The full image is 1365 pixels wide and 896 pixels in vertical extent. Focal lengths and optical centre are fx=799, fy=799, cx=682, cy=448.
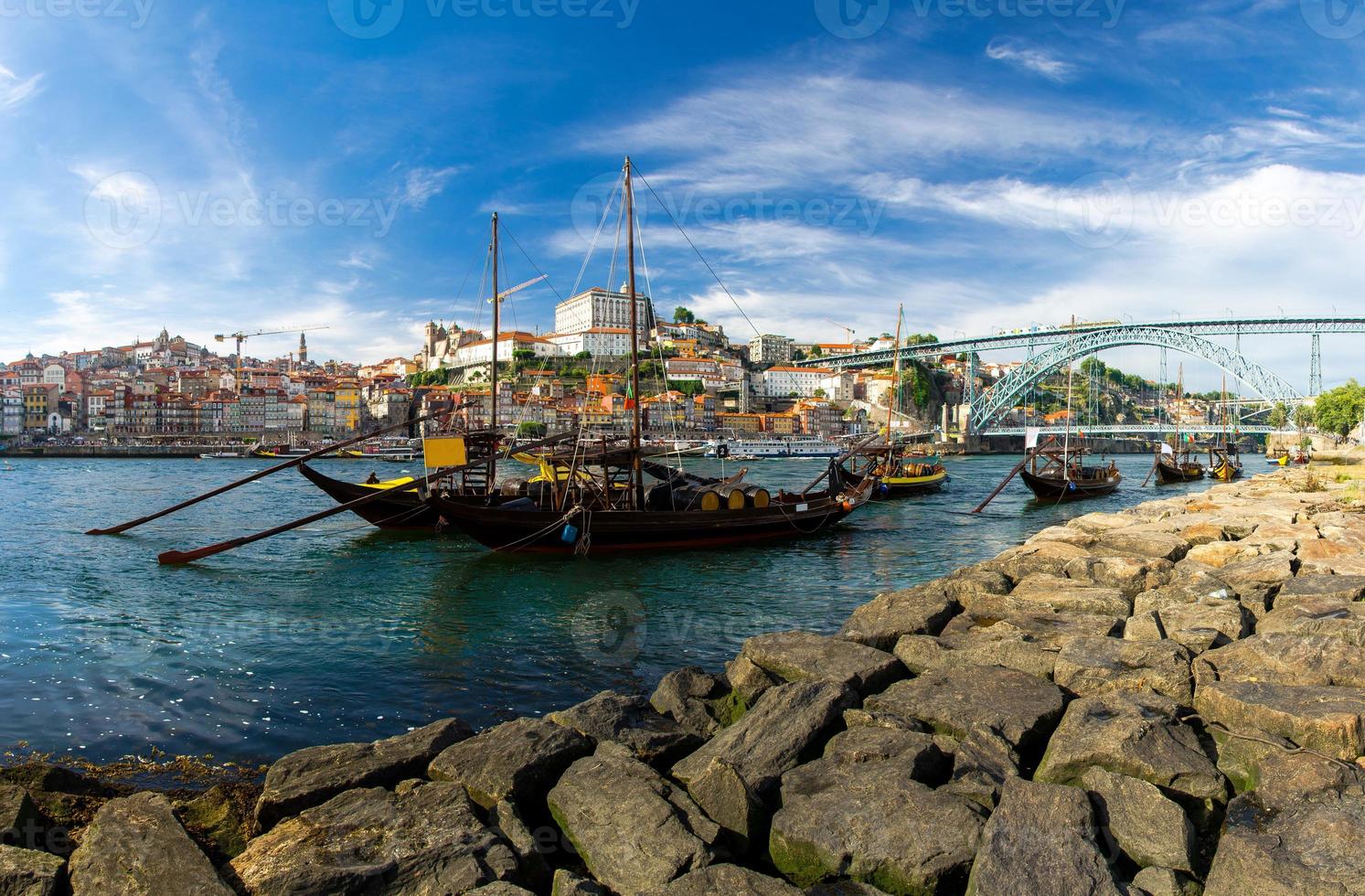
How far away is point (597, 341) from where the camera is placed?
120562mm

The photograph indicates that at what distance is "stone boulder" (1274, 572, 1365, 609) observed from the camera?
7.67 metres

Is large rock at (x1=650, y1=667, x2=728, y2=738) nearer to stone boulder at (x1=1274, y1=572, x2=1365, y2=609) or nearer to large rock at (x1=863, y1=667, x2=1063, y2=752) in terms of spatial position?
large rock at (x1=863, y1=667, x2=1063, y2=752)

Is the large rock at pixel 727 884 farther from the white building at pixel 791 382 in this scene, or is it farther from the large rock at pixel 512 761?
the white building at pixel 791 382

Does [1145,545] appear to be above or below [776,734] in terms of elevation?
above

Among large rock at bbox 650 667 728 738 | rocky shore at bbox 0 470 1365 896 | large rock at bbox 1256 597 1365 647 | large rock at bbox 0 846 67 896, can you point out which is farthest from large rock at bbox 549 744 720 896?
large rock at bbox 1256 597 1365 647

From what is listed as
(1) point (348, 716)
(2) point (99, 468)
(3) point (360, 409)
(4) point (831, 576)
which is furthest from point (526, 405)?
(1) point (348, 716)

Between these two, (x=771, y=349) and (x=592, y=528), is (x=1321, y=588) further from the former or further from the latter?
(x=771, y=349)

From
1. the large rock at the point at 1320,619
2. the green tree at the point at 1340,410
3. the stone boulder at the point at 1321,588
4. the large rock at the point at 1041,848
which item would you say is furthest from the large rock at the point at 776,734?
the green tree at the point at 1340,410

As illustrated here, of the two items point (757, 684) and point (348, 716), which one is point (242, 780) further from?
point (757, 684)

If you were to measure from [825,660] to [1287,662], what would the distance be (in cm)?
328

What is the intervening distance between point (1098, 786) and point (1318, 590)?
5550 millimetres

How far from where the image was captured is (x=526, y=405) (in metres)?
100

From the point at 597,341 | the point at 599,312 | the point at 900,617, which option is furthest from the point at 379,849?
the point at 599,312

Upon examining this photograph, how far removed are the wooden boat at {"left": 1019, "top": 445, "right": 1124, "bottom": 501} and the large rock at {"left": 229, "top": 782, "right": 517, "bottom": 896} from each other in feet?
91.5
